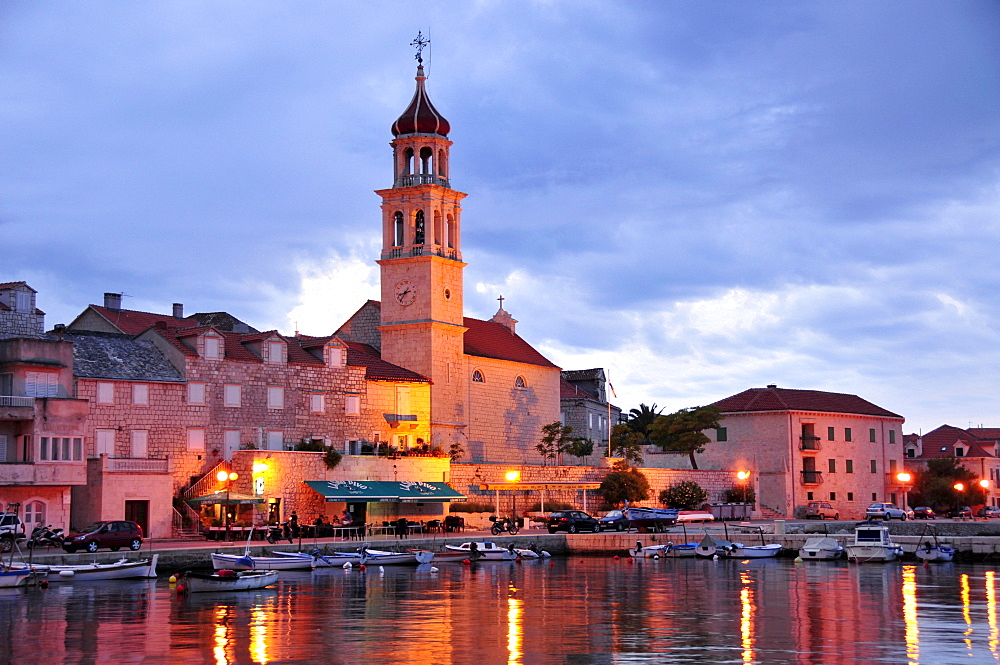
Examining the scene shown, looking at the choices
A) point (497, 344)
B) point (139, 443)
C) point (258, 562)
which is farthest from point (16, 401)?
point (497, 344)

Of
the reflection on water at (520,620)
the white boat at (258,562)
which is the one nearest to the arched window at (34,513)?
the reflection on water at (520,620)

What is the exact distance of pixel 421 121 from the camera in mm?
74500

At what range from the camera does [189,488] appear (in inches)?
2243

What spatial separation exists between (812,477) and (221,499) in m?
42.6

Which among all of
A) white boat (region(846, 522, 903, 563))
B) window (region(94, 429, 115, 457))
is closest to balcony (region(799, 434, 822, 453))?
white boat (region(846, 522, 903, 563))

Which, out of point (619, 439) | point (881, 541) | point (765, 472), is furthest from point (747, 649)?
point (619, 439)

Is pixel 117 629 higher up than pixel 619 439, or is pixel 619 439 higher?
pixel 619 439

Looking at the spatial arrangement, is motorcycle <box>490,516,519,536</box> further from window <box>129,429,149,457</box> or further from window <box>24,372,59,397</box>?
window <box>24,372,59,397</box>

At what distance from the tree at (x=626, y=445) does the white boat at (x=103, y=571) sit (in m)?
36.0

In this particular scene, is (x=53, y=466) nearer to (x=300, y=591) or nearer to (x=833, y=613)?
(x=300, y=591)

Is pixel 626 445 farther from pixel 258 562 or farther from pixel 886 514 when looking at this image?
pixel 258 562

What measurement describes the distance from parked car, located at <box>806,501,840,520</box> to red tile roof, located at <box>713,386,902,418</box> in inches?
244

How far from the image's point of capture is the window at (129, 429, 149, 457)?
5575cm

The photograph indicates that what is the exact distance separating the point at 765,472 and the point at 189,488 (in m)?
39.2
